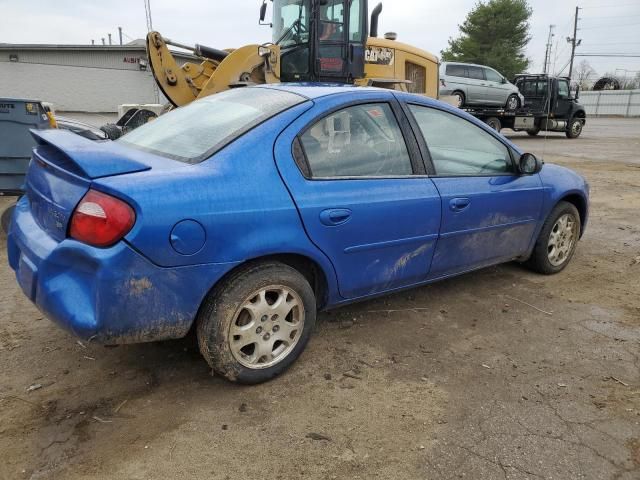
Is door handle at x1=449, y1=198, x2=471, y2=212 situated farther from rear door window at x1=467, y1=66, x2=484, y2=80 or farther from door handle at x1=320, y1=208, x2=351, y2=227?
rear door window at x1=467, y1=66, x2=484, y2=80

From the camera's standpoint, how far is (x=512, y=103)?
20.4m

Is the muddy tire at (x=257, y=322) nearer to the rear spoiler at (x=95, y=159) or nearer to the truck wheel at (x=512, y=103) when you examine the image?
the rear spoiler at (x=95, y=159)

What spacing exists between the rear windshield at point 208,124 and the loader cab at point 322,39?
545 centimetres

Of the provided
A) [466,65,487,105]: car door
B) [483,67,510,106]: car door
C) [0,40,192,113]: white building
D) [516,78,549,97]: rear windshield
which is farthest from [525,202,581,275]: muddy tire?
[0,40,192,113]: white building

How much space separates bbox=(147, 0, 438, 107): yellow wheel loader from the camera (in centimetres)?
834

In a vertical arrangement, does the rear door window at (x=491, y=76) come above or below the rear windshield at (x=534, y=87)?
above

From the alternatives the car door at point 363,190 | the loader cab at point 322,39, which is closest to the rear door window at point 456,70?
the loader cab at point 322,39

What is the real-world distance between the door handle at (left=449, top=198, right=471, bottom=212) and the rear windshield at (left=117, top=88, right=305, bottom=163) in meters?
1.21

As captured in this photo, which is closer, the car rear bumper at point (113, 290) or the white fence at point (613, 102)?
the car rear bumper at point (113, 290)

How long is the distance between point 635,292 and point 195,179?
12.4ft

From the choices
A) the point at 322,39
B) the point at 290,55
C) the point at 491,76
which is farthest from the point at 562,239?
the point at 491,76

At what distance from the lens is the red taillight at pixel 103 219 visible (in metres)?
2.28

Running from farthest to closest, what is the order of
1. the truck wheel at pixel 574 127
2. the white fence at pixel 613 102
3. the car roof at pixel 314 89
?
1. the white fence at pixel 613 102
2. the truck wheel at pixel 574 127
3. the car roof at pixel 314 89

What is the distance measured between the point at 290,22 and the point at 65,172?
7109 mm
